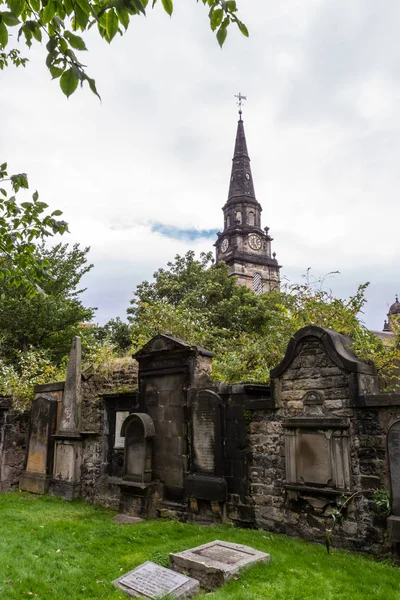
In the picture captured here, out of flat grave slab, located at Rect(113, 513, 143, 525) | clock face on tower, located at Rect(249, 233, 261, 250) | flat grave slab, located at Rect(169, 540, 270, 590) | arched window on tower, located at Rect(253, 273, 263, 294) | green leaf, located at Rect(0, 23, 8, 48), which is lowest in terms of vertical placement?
flat grave slab, located at Rect(113, 513, 143, 525)

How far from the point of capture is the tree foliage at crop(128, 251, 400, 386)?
343 inches

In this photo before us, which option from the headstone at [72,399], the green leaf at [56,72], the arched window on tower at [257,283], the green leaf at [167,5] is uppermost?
the arched window on tower at [257,283]

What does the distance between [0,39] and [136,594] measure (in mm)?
5224

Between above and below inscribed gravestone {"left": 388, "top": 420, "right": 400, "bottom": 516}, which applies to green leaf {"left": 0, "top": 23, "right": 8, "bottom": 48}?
above

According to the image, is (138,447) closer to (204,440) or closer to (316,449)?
(204,440)

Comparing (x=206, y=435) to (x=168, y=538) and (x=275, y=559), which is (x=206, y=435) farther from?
(x=275, y=559)

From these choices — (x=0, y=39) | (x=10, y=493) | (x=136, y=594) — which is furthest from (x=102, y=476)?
(x=0, y=39)

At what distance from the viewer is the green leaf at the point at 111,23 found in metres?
2.56

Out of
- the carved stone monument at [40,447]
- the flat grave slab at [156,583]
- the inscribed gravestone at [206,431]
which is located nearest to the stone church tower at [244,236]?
the carved stone monument at [40,447]

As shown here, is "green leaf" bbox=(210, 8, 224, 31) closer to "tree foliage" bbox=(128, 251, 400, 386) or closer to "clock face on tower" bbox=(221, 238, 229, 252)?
"tree foliage" bbox=(128, 251, 400, 386)

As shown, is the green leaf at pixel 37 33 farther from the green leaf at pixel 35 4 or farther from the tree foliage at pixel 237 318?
the tree foliage at pixel 237 318

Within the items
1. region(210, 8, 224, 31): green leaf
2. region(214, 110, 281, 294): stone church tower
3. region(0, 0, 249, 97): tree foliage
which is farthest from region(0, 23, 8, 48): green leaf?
region(214, 110, 281, 294): stone church tower

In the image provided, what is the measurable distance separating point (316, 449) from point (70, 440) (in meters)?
6.56

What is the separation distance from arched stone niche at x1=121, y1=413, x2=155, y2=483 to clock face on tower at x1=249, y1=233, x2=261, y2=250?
121 feet
